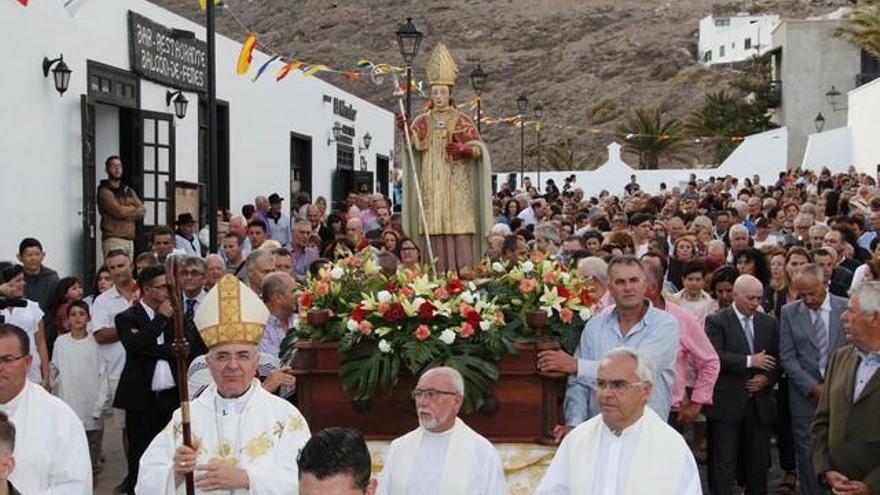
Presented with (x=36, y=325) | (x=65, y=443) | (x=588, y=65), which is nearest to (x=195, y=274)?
(x=36, y=325)

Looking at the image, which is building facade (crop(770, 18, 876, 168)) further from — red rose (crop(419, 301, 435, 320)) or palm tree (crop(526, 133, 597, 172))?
red rose (crop(419, 301, 435, 320))

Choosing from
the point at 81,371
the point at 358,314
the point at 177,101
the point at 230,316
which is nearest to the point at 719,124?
the point at 177,101

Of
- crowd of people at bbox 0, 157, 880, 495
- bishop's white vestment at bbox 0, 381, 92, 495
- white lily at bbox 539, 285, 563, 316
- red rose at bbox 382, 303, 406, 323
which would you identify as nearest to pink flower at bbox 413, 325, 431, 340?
red rose at bbox 382, 303, 406, 323

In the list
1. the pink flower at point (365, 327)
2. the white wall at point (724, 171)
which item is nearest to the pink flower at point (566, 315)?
the pink flower at point (365, 327)

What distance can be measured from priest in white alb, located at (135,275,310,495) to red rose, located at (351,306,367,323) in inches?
50.0

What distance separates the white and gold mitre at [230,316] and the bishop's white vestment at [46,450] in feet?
2.47

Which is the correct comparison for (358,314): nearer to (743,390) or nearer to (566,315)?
(566,315)

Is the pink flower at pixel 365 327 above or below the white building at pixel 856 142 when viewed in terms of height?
below

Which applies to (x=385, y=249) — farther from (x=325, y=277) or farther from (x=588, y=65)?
(x=588, y=65)

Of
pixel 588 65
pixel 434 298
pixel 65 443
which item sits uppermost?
pixel 588 65

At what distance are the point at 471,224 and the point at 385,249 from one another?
2.69 metres

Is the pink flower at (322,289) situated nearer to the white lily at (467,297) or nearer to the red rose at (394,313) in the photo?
the red rose at (394,313)

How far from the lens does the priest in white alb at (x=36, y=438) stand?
6.29 metres

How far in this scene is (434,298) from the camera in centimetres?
782
